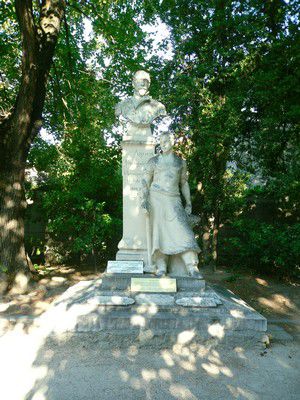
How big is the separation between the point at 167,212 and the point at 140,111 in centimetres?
179

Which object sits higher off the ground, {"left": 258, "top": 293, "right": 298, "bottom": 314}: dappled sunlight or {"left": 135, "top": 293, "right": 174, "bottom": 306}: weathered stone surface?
{"left": 135, "top": 293, "right": 174, "bottom": 306}: weathered stone surface

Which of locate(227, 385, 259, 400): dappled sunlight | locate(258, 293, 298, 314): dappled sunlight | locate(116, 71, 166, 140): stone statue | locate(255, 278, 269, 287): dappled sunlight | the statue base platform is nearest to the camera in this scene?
locate(227, 385, 259, 400): dappled sunlight

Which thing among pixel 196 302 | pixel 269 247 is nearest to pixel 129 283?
pixel 196 302

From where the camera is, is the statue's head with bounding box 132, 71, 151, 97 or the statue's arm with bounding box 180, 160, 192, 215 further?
the statue's head with bounding box 132, 71, 151, 97

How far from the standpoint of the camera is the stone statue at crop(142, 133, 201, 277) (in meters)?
4.65

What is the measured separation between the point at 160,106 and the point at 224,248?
565cm

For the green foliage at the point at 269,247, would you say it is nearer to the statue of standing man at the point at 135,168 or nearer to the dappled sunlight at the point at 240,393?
the statue of standing man at the point at 135,168

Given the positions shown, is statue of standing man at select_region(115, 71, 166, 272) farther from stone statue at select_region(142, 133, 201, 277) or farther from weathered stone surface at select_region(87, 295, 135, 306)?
weathered stone surface at select_region(87, 295, 135, 306)

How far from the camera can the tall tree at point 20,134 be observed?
6434 mm

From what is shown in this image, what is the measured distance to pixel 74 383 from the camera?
3.07 metres

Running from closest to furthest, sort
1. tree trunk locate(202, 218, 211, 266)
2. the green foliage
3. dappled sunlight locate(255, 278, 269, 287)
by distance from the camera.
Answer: dappled sunlight locate(255, 278, 269, 287), the green foliage, tree trunk locate(202, 218, 211, 266)

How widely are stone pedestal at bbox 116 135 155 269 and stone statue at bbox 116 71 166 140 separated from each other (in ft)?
Result: 0.40

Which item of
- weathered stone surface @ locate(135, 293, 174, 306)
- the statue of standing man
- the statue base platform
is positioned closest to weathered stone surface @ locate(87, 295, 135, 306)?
the statue base platform

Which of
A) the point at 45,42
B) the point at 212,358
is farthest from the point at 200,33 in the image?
the point at 212,358
